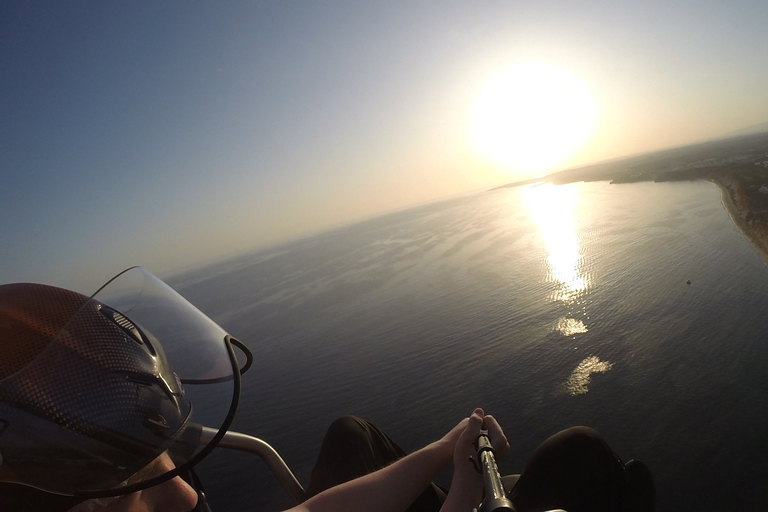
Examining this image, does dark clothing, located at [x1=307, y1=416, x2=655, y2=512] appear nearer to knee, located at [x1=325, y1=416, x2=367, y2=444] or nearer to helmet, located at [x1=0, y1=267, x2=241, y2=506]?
knee, located at [x1=325, y1=416, x2=367, y2=444]

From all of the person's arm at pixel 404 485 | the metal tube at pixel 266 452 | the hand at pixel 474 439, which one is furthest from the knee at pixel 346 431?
the hand at pixel 474 439

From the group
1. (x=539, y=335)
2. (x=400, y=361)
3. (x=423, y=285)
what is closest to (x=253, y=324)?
(x=423, y=285)

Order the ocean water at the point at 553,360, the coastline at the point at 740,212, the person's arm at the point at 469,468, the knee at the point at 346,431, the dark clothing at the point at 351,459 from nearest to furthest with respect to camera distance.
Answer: the person's arm at the point at 469,468 → the dark clothing at the point at 351,459 → the knee at the point at 346,431 → the ocean water at the point at 553,360 → the coastline at the point at 740,212

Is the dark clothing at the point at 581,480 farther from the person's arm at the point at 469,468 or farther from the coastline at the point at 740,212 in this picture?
the coastline at the point at 740,212

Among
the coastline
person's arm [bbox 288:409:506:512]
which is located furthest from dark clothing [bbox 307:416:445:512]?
the coastline

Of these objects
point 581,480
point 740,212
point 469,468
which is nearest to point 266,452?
point 469,468

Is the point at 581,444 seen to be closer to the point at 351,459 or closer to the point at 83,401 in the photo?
the point at 351,459

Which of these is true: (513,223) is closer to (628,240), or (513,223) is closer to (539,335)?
(628,240)
